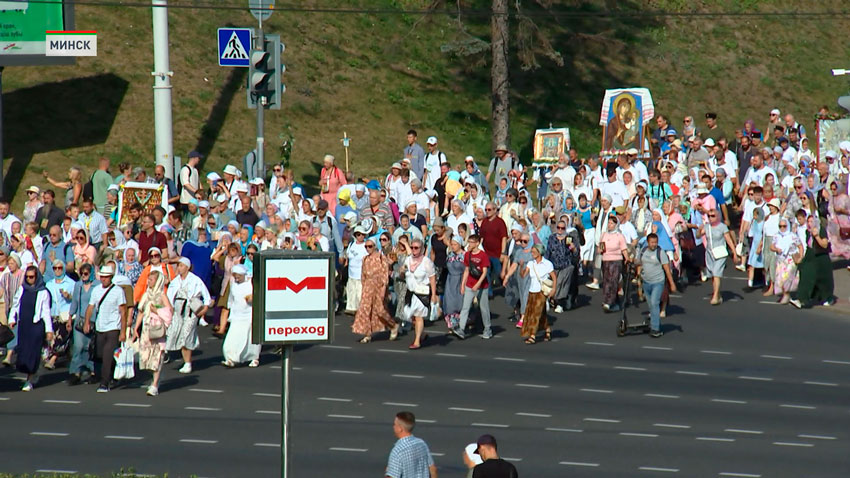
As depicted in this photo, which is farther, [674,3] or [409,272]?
[674,3]

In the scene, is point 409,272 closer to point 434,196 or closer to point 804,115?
point 434,196

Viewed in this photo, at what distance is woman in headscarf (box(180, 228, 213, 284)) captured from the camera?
21844mm

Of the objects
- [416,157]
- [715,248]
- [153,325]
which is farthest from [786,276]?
[153,325]

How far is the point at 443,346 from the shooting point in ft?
68.0

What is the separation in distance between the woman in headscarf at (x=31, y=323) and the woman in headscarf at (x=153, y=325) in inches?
51.6

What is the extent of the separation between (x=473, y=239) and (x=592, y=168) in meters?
7.31

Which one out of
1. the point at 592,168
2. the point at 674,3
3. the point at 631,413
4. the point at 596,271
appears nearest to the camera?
the point at 631,413

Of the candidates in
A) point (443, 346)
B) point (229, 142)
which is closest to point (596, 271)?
point (443, 346)

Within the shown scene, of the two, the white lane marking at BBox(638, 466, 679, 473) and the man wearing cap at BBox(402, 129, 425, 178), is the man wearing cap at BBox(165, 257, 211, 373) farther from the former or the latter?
the man wearing cap at BBox(402, 129, 425, 178)

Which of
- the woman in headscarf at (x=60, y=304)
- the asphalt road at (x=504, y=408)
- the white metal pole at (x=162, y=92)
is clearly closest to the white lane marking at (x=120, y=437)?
the asphalt road at (x=504, y=408)

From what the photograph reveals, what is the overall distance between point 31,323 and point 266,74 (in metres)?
5.00

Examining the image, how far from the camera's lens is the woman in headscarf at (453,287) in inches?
838

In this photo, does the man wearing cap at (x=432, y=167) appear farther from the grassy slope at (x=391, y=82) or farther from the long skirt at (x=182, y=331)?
the long skirt at (x=182, y=331)

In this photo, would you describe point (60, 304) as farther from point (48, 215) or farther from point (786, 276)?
point (786, 276)
